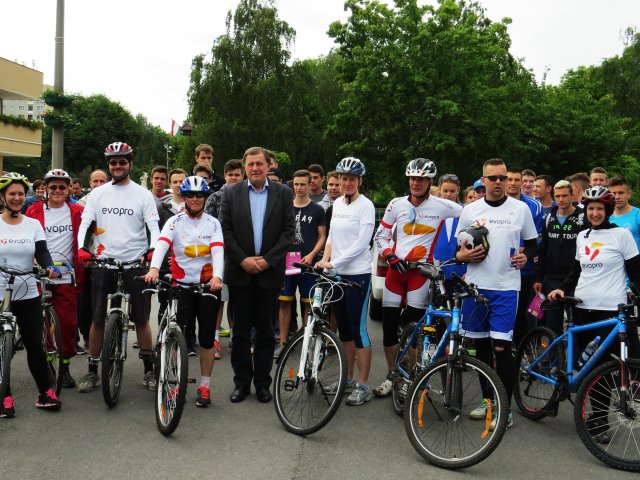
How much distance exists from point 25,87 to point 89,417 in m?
42.5

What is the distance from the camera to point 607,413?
4.77 metres

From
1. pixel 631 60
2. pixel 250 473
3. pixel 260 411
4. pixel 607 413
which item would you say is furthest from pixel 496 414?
pixel 631 60

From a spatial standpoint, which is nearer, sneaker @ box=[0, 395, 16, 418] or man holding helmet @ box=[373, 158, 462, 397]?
sneaker @ box=[0, 395, 16, 418]

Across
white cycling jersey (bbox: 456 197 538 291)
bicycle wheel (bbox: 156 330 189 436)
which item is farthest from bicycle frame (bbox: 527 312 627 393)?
bicycle wheel (bbox: 156 330 189 436)

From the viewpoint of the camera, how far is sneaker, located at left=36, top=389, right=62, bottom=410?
220 inches

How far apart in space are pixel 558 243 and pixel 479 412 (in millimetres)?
2632

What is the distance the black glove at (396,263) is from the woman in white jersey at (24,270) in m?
2.81

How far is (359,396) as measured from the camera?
19.6 feet

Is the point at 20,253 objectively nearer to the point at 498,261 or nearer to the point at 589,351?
the point at 498,261

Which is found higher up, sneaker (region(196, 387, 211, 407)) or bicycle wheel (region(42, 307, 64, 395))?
bicycle wheel (region(42, 307, 64, 395))

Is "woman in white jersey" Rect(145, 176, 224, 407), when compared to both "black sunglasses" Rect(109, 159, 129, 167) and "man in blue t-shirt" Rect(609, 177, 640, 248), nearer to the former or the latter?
"black sunglasses" Rect(109, 159, 129, 167)

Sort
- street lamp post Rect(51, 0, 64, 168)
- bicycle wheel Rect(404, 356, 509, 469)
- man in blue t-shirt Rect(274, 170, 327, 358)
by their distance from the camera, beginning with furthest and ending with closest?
street lamp post Rect(51, 0, 64, 168) → man in blue t-shirt Rect(274, 170, 327, 358) → bicycle wheel Rect(404, 356, 509, 469)

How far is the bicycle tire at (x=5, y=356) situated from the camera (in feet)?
16.6

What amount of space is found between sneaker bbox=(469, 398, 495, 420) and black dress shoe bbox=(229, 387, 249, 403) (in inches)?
86.8
